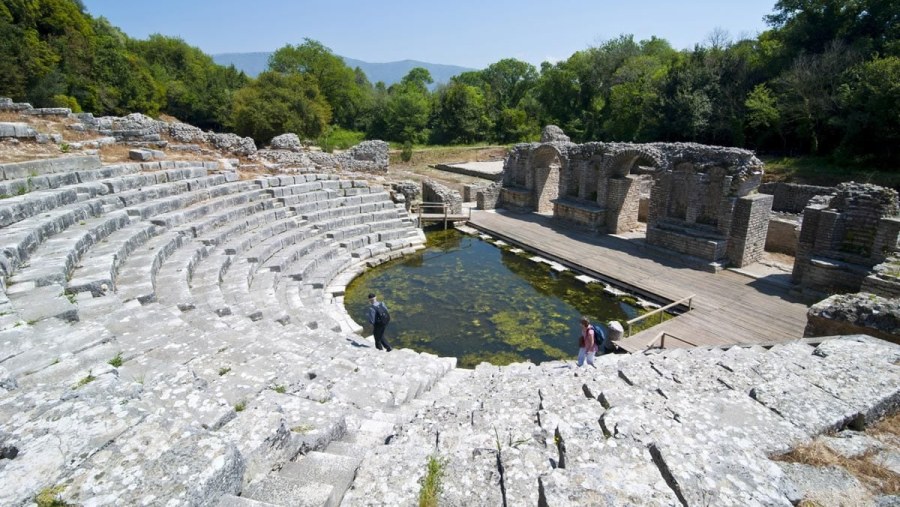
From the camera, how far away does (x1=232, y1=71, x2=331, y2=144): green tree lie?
100 feet

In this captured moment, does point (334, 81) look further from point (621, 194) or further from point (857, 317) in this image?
point (857, 317)

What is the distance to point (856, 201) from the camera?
10.2 m

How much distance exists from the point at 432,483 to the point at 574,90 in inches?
1727

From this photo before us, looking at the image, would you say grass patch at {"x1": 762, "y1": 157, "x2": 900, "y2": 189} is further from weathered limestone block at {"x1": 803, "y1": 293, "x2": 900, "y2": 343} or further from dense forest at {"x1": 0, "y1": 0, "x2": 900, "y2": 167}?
weathered limestone block at {"x1": 803, "y1": 293, "x2": 900, "y2": 343}

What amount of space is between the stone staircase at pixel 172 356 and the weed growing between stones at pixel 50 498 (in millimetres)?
32

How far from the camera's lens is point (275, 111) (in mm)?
30766

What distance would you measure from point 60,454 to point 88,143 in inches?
506

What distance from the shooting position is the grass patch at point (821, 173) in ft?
60.4

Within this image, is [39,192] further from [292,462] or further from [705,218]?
[705,218]

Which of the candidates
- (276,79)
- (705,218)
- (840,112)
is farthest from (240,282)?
(276,79)

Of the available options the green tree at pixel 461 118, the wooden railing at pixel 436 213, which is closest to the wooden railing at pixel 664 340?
the wooden railing at pixel 436 213


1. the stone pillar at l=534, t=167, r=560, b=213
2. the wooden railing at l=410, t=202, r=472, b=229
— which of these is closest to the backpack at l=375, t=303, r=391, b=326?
the wooden railing at l=410, t=202, r=472, b=229

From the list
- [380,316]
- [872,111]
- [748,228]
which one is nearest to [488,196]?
[748,228]

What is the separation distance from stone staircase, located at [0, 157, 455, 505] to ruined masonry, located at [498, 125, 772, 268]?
849 centimetres
